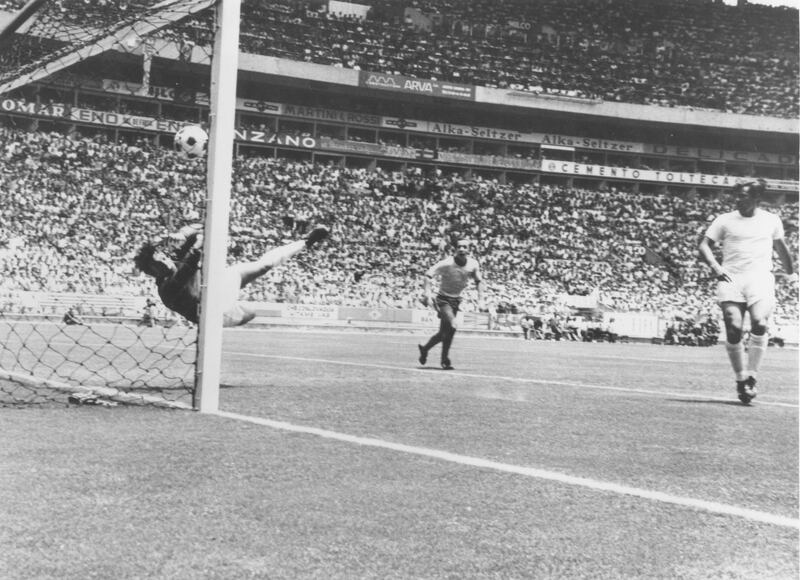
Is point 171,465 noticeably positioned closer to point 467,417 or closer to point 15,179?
point 467,417

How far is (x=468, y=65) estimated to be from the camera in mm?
53094

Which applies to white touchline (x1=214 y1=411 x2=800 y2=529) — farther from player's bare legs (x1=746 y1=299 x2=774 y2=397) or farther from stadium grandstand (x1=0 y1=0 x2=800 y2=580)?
player's bare legs (x1=746 y1=299 x2=774 y2=397)

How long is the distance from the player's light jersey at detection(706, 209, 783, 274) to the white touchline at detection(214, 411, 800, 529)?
14.1 feet

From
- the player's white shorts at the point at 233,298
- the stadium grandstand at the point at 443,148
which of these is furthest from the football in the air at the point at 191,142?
the stadium grandstand at the point at 443,148

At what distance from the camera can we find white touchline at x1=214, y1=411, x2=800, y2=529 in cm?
A: 319

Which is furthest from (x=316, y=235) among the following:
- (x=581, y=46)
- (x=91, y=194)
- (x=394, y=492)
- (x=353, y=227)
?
(x=581, y=46)

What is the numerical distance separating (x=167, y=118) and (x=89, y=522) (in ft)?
148

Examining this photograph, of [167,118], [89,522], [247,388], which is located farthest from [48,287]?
[89,522]

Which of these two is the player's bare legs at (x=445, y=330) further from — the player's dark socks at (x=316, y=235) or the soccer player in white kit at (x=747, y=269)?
the soccer player in white kit at (x=747, y=269)

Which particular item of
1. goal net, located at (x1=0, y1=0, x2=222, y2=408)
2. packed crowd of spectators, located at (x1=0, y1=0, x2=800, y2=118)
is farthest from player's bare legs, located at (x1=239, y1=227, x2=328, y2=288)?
packed crowd of spectators, located at (x1=0, y1=0, x2=800, y2=118)

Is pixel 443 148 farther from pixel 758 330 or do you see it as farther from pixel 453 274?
pixel 758 330

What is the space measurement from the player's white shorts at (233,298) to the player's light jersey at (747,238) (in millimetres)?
3998

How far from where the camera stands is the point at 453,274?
11.9 meters

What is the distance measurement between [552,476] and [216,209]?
3.07 m
